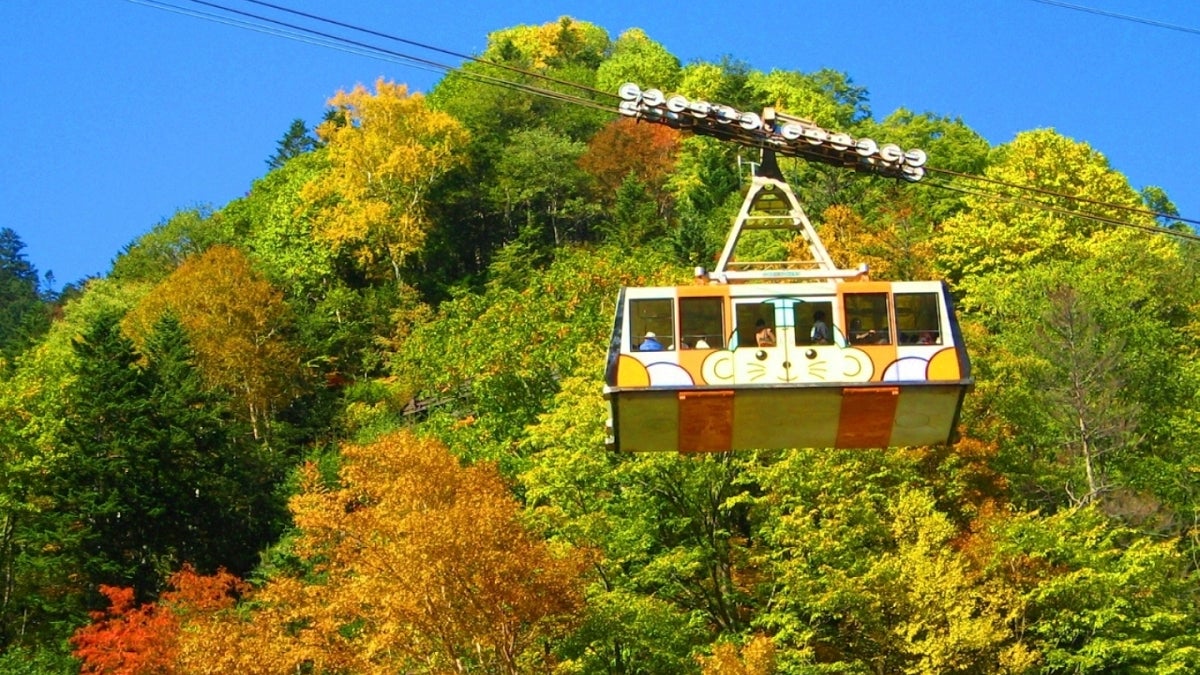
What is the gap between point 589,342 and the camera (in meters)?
43.0

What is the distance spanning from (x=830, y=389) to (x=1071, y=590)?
1460 cm

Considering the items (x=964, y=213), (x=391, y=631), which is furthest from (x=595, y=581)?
(x=964, y=213)

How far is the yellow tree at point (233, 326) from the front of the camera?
2269 inches

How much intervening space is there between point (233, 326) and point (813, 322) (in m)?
41.3

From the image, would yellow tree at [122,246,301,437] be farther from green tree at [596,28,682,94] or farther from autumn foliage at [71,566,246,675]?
green tree at [596,28,682,94]

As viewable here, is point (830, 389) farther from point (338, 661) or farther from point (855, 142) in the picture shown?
point (338, 661)

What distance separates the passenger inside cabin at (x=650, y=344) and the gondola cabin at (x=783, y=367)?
0.01 meters

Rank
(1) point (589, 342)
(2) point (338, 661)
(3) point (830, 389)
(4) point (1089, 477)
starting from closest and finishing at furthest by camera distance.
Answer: (3) point (830, 389), (2) point (338, 661), (4) point (1089, 477), (1) point (589, 342)

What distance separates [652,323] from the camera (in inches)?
824

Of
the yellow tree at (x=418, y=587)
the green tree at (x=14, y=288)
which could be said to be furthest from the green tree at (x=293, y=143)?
the yellow tree at (x=418, y=587)

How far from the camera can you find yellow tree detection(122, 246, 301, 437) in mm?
57625

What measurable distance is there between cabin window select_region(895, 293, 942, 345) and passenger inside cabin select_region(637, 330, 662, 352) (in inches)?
110

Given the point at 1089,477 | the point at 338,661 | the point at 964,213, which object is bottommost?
the point at 338,661

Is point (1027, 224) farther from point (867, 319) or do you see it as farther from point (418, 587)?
point (867, 319)
